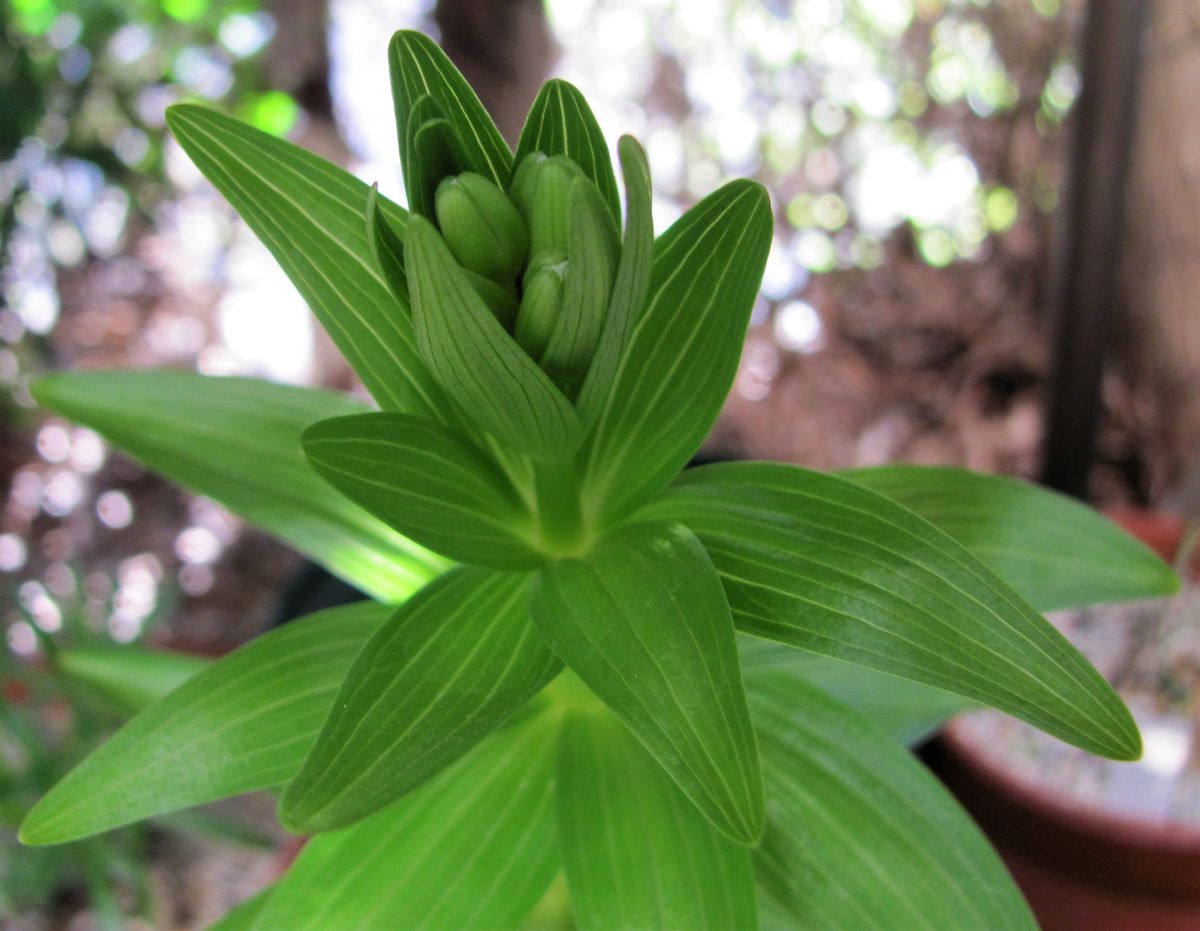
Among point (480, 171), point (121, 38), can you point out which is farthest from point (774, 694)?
point (121, 38)

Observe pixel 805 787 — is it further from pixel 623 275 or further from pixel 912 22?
pixel 912 22

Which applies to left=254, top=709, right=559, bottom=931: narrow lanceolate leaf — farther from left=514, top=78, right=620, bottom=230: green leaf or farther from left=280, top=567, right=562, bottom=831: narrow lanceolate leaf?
left=514, top=78, right=620, bottom=230: green leaf

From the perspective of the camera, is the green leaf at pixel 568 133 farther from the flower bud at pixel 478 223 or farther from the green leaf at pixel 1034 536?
the green leaf at pixel 1034 536

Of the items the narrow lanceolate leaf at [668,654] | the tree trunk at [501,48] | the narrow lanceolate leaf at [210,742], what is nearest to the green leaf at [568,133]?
the narrow lanceolate leaf at [668,654]

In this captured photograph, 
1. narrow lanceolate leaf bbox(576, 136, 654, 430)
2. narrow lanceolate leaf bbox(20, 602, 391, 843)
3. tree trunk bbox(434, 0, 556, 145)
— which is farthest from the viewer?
tree trunk bbox(434, 0, 556, 145)

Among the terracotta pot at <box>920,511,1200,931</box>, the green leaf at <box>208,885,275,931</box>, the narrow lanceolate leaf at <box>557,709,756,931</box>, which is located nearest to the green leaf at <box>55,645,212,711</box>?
the green leaf at <box>208,885,275,931</box>

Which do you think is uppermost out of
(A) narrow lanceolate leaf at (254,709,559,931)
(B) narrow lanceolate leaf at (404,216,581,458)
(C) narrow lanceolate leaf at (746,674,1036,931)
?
(B) narrow lanceolate leaf at (404,216,581,458)
